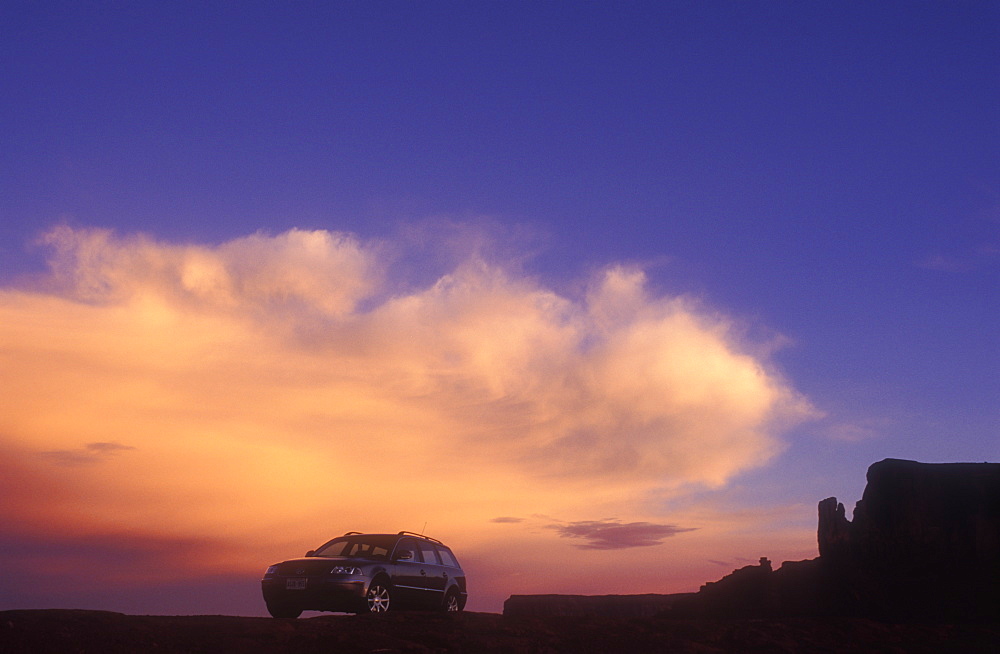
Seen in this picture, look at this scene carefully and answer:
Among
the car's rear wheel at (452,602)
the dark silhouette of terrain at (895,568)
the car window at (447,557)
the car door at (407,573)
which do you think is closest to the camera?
the car door at (407,573)

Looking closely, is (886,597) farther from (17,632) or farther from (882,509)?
(17,632)

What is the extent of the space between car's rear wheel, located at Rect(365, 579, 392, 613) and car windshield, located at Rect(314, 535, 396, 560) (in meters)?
0.68

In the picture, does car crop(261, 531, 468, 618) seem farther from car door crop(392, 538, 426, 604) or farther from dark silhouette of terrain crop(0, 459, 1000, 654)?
dark silhouette of terrain crop(0, 459, 1000, 654)

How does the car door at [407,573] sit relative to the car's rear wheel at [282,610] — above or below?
above

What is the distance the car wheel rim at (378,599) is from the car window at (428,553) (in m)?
1.78

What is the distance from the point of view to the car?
1550 cm

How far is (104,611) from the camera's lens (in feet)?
44.7

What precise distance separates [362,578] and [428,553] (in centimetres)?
282

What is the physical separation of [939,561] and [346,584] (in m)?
43.8

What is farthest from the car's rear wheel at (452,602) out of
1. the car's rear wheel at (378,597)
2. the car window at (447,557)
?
the car's rear wheel at (378,597)

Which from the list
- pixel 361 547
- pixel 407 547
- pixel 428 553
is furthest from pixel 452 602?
pixel 361 547

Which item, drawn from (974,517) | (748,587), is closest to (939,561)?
(974,517)

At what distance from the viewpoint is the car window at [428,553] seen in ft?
59.0

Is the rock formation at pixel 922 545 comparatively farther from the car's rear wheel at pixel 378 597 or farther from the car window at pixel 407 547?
the car's rear wheel at pixel 378 597
